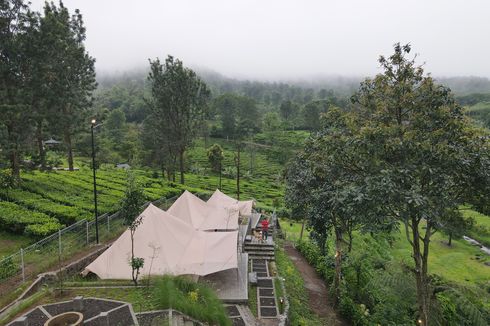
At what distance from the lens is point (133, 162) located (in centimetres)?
5900

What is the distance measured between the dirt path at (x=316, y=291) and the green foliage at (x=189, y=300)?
6.83 m

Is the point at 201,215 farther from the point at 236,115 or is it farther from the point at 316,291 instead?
the point at 236,115

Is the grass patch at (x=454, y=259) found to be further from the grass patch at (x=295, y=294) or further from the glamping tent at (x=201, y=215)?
the glamping tent at (x=201, y=215)

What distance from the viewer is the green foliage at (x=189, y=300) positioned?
1200 centimetres

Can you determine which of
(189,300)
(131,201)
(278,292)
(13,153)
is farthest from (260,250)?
(13,153)

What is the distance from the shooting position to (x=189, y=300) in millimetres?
12734

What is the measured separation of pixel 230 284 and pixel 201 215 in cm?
845

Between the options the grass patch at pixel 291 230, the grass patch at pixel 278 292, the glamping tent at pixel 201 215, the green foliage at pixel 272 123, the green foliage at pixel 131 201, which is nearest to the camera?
the green foliage at pixel 131 201

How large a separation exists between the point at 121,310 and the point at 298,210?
10890 millimetres

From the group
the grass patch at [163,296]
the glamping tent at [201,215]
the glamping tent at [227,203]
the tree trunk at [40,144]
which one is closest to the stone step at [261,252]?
the glamping tent at [201,215]

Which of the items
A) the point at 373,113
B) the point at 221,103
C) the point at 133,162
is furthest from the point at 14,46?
the point at 221,103

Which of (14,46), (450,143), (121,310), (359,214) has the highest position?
(14,46)

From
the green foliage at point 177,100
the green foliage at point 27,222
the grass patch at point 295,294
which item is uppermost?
the green foliage at point 177,100

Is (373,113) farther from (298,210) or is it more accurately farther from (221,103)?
(221,103)
